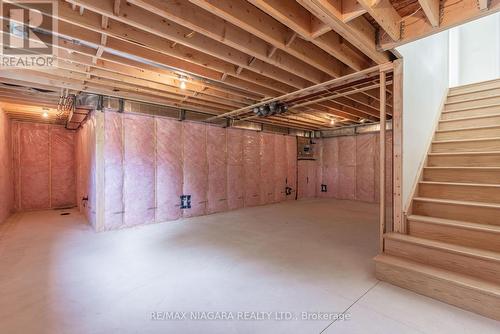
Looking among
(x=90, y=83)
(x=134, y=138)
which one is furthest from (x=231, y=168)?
(x=90, y=83)

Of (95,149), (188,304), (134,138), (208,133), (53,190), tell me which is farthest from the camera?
(53,190)

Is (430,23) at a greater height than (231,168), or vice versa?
(430,23)

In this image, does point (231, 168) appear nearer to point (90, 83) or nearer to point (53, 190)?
point (90, 83)

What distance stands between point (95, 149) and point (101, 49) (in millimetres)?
2239

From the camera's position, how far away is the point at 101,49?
247 centimetres

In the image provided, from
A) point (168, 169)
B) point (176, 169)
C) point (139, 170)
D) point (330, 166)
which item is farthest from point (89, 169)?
point (330, 166)

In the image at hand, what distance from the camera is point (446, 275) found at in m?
1.88

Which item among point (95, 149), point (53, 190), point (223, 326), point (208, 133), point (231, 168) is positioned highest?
point (208, 133)

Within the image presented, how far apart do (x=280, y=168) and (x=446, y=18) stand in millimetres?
5563

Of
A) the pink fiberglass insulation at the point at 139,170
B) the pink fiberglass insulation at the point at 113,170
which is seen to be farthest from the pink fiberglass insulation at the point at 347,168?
the pink fiberglass insulation at the point at 113,170

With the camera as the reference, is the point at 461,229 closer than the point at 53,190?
Yes

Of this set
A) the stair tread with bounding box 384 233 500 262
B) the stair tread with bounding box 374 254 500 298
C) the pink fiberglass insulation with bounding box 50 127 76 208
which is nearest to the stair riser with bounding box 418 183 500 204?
the stair tread with bounding box 384 233 500 262

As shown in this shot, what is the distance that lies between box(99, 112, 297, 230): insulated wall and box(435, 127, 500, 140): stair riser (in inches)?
168

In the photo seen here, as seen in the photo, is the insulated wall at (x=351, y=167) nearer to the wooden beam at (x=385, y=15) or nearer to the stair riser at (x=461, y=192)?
the stair riser at (x=461, y=192)
